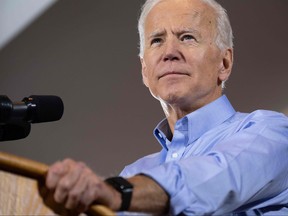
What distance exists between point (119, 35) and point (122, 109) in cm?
28

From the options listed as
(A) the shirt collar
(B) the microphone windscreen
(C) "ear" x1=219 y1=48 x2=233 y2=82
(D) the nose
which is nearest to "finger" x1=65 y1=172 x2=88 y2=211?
(B) the microphone windscreen

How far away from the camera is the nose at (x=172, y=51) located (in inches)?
46.1

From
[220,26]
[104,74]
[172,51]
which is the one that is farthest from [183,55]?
[104,74]

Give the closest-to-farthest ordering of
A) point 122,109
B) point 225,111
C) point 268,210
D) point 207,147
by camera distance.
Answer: point 268,210 < point 207,147 < point 225,111 < point 122,109

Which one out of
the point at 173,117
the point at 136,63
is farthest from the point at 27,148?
the point at 173,117

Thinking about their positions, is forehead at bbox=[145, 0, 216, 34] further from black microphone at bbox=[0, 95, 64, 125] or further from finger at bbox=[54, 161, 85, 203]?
finger at bbox=[54, 161, 85, 203]

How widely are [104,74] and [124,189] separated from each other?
117 cm

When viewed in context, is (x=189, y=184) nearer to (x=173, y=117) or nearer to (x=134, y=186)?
(x=134, y=186)

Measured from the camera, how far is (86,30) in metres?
1.65

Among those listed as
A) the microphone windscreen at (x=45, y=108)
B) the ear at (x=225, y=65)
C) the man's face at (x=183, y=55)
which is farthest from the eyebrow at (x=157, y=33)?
the microphone windscreen at (x=45, y=108)

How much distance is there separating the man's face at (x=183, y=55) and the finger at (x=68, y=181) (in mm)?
634

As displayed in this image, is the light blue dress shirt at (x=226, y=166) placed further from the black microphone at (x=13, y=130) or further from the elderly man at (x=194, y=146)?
the black microphone at (x=13, y=130)

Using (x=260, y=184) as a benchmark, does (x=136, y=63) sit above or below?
above

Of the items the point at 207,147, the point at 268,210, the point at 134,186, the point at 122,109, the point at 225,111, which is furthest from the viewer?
the point at 122,109
